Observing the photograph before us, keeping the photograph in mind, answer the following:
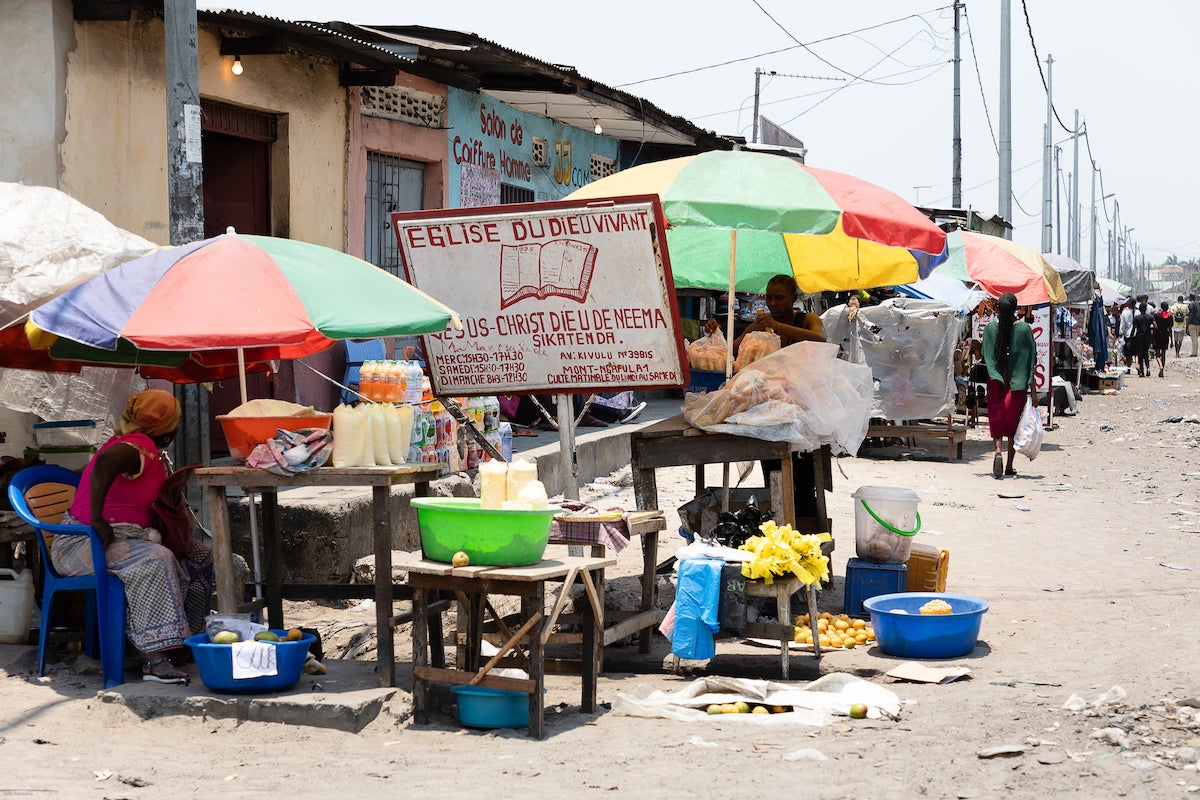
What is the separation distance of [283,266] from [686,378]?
6.74ft

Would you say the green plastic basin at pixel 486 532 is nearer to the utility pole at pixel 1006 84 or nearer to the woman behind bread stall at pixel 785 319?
the woman behind bread stall at pixel 785 319

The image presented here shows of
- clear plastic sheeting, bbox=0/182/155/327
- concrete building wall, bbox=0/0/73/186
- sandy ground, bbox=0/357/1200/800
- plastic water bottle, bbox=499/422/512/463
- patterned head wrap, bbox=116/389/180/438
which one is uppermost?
concrete building wall, bbox=0/0/73/186

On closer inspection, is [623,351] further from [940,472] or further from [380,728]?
[940,472]

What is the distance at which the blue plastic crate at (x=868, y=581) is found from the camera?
7434 mm

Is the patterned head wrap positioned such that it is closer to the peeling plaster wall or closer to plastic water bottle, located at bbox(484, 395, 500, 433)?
the peeling plaster wall

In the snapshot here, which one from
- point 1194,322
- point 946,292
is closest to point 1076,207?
point 1194,322

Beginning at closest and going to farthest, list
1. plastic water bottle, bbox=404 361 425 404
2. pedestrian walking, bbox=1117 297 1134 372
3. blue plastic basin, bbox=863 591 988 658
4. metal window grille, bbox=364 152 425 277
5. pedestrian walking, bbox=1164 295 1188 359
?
blue plastic basin, bbox=863 591 988 658 → plastic water bottle, bbox=404 361 425 404 → metal window grille, bbox=364 152 425 277 → pedestrian walking, bbox=1117 297 1134 372 → pedestrian walking, bbox=1164 295 1188 359

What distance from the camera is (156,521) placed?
20.1 ft

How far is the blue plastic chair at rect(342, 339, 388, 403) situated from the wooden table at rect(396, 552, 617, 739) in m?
5.57

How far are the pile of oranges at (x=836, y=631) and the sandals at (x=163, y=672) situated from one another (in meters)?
3.14

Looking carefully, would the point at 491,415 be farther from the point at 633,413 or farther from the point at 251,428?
the point at 251,428

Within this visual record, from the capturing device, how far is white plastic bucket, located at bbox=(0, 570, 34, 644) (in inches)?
261

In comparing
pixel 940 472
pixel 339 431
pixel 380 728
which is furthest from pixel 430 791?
pixel 940 472

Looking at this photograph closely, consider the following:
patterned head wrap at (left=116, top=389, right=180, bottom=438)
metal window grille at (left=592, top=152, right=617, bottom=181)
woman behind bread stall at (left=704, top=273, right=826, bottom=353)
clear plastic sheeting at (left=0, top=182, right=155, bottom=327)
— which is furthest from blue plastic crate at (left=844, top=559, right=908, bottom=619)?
metal window grille at (left=592, top=152, right=617, bottom=181)
